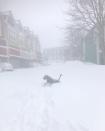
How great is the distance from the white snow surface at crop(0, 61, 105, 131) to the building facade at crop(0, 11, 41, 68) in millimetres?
187

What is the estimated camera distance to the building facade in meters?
2.72

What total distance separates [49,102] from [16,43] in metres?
0.88

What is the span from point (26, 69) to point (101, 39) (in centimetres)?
367

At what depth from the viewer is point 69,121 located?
1.92m

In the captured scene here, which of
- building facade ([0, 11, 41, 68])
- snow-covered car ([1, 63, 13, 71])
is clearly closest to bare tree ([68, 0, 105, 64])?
building facade ([0, 11, 41, 68])

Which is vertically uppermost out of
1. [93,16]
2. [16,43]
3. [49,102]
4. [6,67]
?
[93,16]

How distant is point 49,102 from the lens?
8.05 ft

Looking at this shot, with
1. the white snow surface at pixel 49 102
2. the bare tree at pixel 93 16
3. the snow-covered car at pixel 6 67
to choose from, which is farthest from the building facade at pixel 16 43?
the bare tree at pixel 93 16

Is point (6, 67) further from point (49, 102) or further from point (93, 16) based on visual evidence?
point (93, 16)

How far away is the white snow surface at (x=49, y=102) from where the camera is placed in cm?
192

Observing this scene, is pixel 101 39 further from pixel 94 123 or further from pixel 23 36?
pixel 94 123

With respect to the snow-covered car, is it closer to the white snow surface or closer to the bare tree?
the white snow surface

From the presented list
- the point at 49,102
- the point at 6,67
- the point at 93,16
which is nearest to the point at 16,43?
the point at 6,67

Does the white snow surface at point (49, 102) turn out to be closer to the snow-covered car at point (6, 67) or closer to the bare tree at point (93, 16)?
the snow-covered car at point (6, 67)
